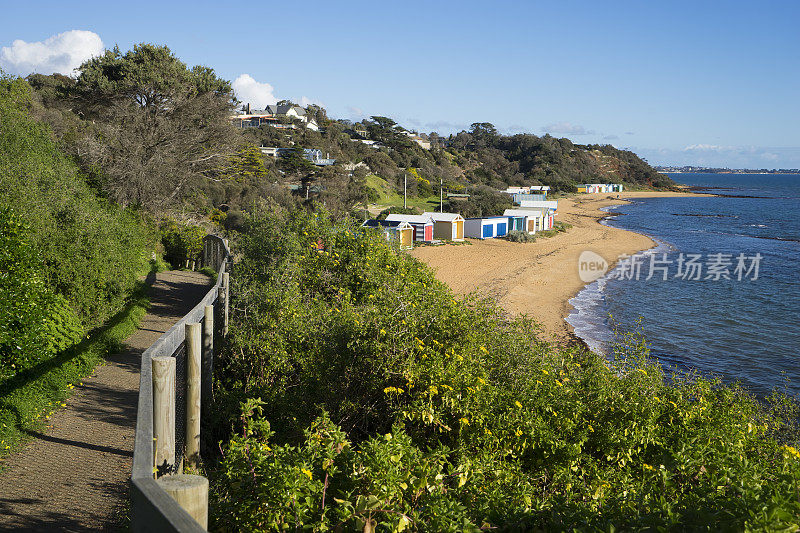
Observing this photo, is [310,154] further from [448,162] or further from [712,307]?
[712,307]

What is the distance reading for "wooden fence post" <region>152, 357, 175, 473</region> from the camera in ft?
11.6

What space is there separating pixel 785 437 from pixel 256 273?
23.3 feet

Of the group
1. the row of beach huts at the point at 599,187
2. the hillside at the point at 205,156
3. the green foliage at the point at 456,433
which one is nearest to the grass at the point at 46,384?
the green foliage at the point at 456,433

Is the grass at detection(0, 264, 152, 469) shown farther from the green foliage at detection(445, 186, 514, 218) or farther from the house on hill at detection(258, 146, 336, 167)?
the house on hill at detection(258, 146, 336, 167)

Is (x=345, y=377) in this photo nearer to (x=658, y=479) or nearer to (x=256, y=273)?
(x=658, y=479)

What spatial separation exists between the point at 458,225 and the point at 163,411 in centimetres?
3908

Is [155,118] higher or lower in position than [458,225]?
higher

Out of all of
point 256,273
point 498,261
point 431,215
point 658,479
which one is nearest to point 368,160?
point 431,215

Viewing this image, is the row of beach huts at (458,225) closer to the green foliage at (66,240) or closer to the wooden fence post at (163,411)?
Answer: the green foliage at (66,240)

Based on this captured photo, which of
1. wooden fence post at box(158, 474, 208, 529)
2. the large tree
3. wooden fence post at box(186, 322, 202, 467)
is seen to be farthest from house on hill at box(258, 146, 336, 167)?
wooden fence post at box(158, 474, 208, 529)

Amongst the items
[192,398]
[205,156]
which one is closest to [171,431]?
[192,398]

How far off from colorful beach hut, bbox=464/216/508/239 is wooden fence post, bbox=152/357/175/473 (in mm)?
40823

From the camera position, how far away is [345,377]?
4938 mm

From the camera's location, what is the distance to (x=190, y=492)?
92.5 inches
